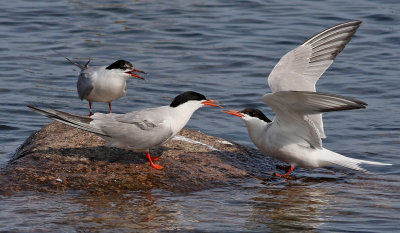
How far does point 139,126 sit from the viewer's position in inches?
240

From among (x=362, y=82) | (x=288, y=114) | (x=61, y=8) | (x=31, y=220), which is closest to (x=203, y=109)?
(x=362, y=82)

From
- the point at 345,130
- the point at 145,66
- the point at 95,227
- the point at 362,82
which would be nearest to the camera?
the point at 95,227

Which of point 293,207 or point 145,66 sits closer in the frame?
point 293,207

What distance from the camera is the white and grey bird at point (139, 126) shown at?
6.06 metres

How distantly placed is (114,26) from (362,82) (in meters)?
5.29

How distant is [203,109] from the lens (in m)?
9.96

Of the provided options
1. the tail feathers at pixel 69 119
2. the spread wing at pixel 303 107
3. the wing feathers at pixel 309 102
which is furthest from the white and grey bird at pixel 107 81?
the wing feathers at pixel 309 102

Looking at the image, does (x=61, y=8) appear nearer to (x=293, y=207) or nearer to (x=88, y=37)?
(x=88, y=37)

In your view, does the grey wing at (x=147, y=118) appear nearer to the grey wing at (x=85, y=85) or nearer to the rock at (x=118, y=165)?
the rock at (x=118, y=165)

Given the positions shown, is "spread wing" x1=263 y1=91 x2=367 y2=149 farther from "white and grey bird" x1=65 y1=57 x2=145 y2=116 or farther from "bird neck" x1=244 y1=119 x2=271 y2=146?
"white and grey bird" x1=65 y1=57 x2=145 y2=116

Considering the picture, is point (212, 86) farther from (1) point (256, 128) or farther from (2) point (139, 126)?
(2) point (139, 126)

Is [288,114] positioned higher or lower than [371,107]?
higher

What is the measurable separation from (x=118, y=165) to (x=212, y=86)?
455 cm

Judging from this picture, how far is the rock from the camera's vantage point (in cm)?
591
